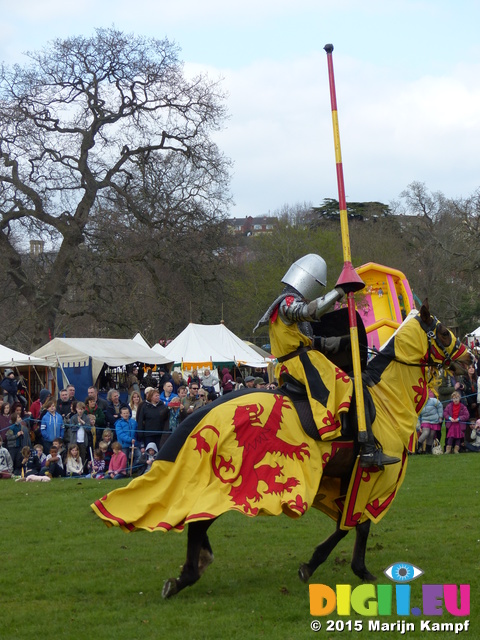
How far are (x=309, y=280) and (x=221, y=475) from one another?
1.61 metres

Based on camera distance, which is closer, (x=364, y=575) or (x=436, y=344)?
(x=364, y=575)

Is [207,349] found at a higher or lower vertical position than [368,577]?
higher

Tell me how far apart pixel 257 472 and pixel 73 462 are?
9.45 meters

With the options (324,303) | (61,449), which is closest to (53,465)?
(61,449)

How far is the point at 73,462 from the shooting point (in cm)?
1516

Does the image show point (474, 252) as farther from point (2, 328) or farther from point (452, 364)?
point (452, 364)

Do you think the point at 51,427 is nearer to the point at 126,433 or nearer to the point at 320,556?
the point at 126,433

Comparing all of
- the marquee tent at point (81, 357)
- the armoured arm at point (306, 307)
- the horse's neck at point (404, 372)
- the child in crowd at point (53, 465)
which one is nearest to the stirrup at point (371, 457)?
the horse's neck at point (404, 372)

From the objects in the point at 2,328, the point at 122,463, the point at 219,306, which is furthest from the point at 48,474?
the point at 2,328

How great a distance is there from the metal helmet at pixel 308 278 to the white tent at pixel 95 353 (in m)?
15.8

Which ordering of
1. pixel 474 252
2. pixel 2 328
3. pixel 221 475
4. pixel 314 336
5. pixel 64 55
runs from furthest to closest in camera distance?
pixel 474 252, pixel 2 328, pixel 64 55, pixel 314 336, pixel 221 475

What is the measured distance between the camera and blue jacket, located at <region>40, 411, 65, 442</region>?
15.5 metres

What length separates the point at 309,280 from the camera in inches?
262

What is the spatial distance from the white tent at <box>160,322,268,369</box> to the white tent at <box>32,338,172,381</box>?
1733 mm
